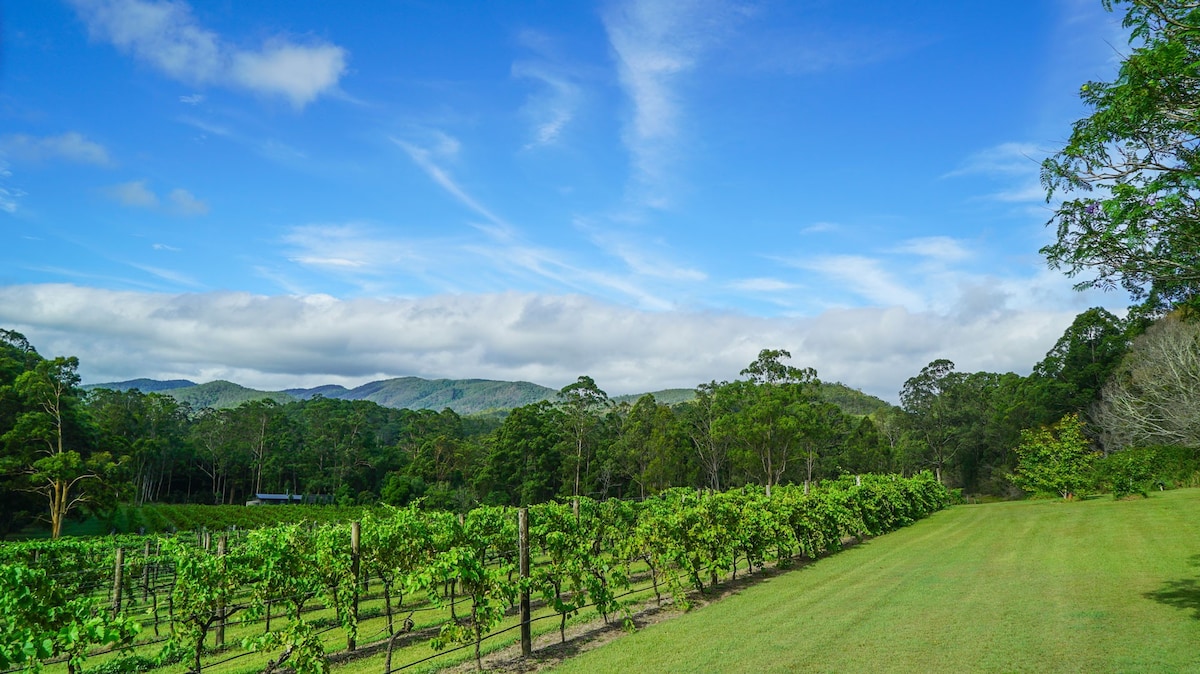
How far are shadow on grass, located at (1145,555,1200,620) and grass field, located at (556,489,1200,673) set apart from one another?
0.01 m

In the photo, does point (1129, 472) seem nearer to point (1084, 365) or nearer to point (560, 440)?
point (1084, 365)

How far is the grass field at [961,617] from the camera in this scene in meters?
7.12

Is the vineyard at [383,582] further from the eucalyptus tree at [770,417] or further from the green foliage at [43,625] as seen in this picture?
the eucalyptus tree at [770,417]

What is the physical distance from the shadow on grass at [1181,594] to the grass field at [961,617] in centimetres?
1

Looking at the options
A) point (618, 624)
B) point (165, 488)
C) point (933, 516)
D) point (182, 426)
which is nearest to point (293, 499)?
point (165, 488)

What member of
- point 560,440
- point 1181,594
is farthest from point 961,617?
point 560,440

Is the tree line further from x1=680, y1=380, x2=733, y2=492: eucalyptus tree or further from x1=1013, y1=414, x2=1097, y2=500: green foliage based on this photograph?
x1=1013, y1=414, x2=1097, y2=500: green foliage

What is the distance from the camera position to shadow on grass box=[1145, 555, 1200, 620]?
8.79 metres

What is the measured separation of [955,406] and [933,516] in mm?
38174

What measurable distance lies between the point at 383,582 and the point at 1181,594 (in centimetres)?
1297

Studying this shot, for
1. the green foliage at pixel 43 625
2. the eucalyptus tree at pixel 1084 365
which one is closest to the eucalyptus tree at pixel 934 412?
the eucalyptus tree at pixel 1084 365

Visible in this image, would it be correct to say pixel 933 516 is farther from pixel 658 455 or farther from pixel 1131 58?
pixel 658 455

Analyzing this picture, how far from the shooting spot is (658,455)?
178ft

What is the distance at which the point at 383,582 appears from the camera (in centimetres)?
1134
